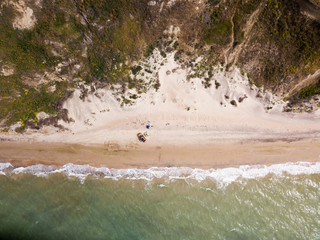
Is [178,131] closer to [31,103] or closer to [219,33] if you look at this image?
[219,33]

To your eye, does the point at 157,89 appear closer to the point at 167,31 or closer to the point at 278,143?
the point at 167,31

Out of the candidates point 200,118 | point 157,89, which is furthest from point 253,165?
point 157,89

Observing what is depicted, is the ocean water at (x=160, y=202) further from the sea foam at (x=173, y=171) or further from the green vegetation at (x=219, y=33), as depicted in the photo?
the green vegetation at (x=219, y=33)

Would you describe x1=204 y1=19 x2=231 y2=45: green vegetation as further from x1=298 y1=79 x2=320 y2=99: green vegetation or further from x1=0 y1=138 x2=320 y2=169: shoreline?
x1=0 y1=138 x2=320 y2=169: shoreline

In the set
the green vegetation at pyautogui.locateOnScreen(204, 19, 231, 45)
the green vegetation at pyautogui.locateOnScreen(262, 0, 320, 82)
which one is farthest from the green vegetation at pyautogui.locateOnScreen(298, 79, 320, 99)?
the green vegetation at pyautogui.locateOnScreen(204, 19, 231, 45)

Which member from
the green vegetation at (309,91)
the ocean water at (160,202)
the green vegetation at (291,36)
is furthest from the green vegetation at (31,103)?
the green vegetation at (309,91)

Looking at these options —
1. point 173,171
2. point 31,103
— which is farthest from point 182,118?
point 31,103
